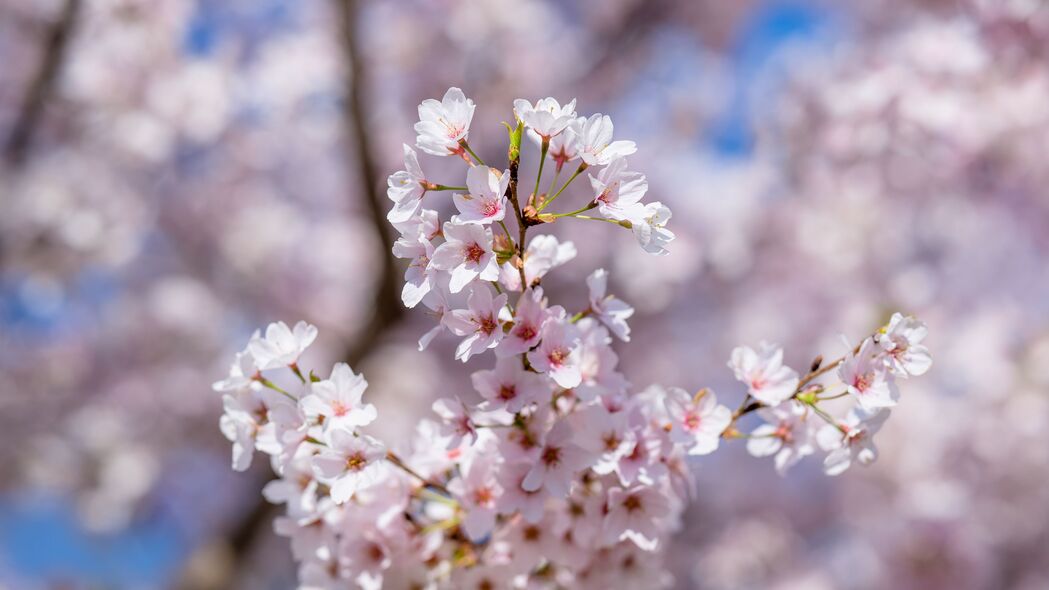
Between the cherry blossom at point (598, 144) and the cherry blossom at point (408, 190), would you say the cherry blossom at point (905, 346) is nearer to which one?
the cherry blossom at point (598, 144)

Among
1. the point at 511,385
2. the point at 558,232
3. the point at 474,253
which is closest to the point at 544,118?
the point at 474,253

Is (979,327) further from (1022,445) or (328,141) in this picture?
(328,141)

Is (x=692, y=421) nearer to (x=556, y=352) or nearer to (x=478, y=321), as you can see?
(x=556, y=352)

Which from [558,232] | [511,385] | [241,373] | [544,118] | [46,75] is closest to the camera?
[544,118]

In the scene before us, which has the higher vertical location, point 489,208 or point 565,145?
point 565,145

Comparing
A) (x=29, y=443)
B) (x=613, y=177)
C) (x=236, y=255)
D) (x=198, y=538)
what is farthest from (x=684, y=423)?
(x=198, y=538)

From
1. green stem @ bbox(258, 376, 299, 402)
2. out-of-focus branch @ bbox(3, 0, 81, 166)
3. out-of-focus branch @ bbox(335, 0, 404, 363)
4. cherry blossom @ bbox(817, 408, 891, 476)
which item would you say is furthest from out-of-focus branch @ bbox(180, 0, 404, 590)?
cherry blossom @ bbox(817, 408, 891, 476)

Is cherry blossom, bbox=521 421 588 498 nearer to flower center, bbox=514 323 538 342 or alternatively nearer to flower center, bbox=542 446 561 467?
flower center, bbox=542 446 561 467
